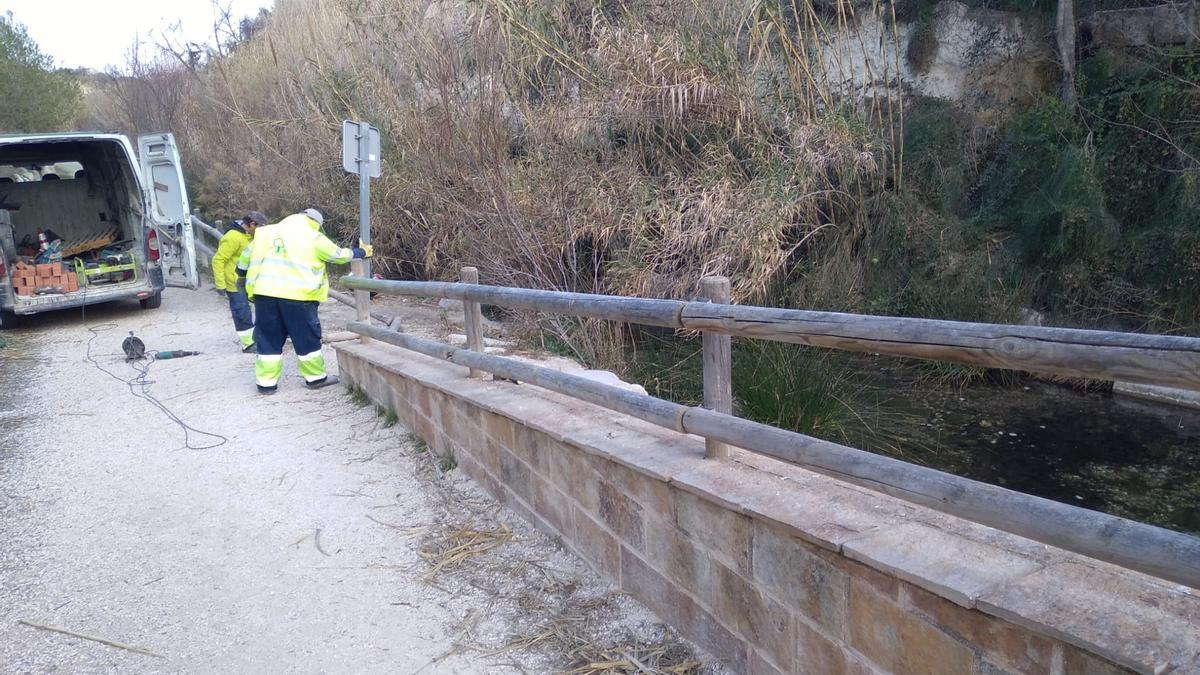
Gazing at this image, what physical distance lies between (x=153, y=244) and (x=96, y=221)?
2.22m

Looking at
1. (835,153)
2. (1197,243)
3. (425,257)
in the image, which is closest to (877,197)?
(835,153)

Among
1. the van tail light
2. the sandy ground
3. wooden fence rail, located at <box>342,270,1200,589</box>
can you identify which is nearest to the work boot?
the sandy ground

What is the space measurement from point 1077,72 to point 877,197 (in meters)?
→ 3.01

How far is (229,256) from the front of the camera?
960 centimetres

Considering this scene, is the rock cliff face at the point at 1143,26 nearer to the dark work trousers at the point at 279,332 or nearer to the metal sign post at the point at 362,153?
the metal sign post at the point at 362,153

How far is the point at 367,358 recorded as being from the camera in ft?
22.4

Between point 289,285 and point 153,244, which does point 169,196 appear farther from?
point 289,285

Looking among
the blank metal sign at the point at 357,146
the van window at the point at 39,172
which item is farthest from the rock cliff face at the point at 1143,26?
the van window at the point at 39,172

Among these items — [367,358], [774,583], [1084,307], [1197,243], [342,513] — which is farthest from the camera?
[1084,307]

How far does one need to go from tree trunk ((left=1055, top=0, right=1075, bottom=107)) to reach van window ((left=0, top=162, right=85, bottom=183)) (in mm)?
13210

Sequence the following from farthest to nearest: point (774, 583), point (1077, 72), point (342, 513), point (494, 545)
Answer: point (1077, 72)
point (342, 513)
point (494, 545)
point (774, 583)

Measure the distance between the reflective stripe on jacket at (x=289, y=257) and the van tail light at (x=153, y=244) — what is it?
217 inches

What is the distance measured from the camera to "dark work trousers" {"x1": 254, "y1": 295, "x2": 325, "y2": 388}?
24.6ft

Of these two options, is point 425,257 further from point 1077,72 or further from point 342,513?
point 1077,72
